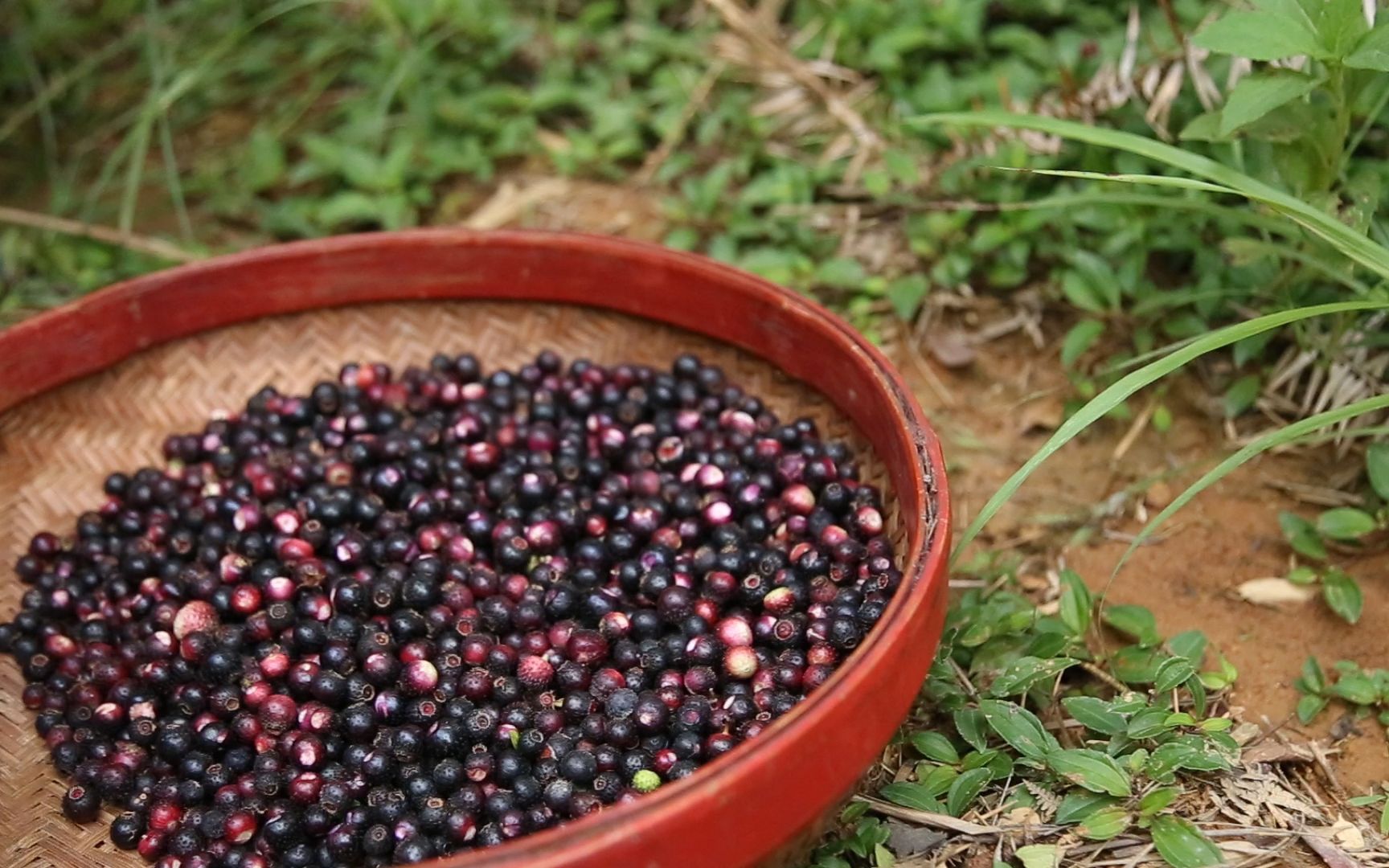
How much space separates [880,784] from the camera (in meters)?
2.67

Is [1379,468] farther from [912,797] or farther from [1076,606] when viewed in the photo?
[912,797]

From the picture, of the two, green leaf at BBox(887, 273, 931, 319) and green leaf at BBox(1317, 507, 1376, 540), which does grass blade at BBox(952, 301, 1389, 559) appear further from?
green leaf at BBox(887, 273, 931, 319)

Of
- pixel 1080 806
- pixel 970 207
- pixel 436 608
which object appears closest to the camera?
pixel 1080 806

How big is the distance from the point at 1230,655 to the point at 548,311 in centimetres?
199

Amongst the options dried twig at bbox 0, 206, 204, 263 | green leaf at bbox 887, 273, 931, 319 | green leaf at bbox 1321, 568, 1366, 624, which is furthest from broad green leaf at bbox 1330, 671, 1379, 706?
dried twig at bbox 0, 206, 204, 263

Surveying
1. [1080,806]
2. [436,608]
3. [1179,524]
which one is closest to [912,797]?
[1080,806]

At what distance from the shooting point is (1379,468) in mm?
3027

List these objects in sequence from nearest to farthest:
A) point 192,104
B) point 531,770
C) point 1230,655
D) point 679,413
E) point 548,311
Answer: point 531,770 < point 1230,655 < point 679,413 < point 548,311 < point 192,104

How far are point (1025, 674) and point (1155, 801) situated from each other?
38 centimetres

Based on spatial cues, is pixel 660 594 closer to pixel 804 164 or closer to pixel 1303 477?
pixel 1303 477

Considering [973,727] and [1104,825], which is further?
[973,727]

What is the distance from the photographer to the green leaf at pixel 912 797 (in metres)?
2.57

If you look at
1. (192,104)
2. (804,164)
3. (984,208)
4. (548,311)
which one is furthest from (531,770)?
(192,104)

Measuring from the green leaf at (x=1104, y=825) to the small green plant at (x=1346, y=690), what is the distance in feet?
1.96
